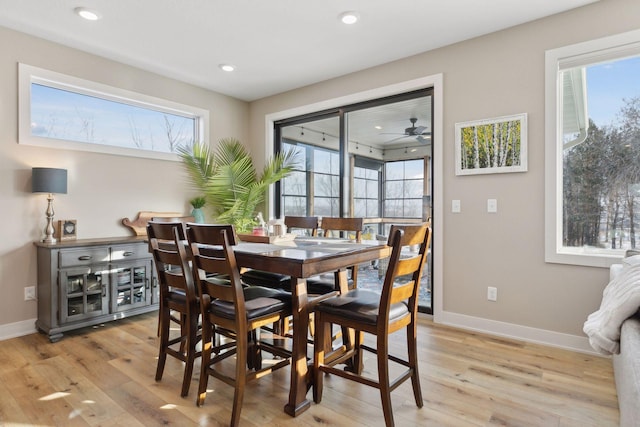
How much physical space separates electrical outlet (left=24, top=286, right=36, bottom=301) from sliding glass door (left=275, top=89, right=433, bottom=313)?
2719 mm

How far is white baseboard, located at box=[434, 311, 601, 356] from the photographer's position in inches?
108

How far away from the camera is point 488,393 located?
212 centimetres

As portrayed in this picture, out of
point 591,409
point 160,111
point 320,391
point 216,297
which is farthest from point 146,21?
point 591,409

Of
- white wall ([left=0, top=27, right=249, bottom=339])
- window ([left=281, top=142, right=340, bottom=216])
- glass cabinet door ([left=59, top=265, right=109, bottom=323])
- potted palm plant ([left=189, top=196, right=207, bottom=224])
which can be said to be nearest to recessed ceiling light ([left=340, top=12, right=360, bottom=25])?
window ([left=281, top=142, right=340, bottom=216])

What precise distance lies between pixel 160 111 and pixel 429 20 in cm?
299

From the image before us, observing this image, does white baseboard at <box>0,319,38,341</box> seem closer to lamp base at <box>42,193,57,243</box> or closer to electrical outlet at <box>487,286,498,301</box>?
lamp base at <box>42,193,57,243</box>

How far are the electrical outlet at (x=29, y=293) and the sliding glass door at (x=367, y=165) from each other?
107 inches

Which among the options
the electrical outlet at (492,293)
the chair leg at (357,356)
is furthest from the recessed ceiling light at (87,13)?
the electrical outlet at (492,293)

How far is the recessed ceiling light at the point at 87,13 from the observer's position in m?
2.80

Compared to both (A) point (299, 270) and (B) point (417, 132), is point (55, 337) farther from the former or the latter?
(B) point (417, 132)

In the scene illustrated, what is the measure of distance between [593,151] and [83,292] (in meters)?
4.27

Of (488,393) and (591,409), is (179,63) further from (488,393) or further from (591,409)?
(591,409)

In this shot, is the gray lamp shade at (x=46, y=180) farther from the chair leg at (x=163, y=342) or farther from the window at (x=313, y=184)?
the window at (x=313, y=184)

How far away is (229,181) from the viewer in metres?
4.35
